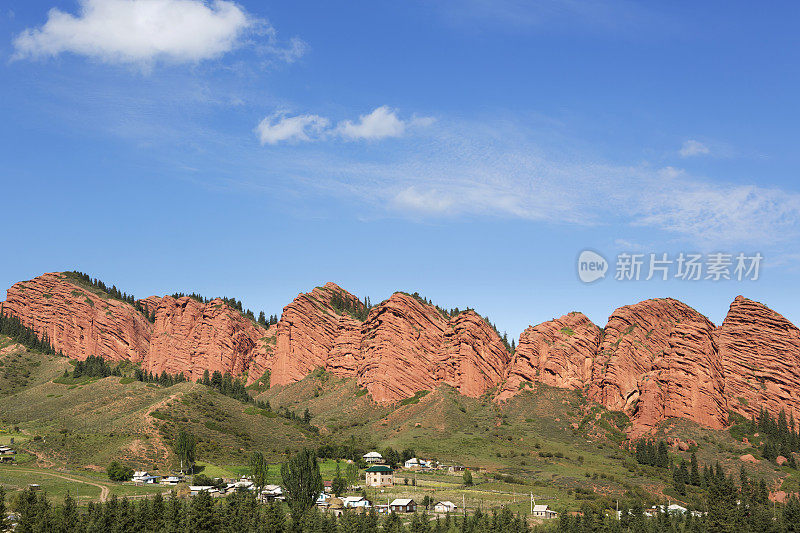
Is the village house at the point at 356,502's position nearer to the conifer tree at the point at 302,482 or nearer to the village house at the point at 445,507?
the conifer tree at the point at 302,482

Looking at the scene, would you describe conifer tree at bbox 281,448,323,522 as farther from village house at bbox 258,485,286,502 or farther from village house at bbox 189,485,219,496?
village house at bbox 189,485,219,496

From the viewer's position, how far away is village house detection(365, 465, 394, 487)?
522 ft

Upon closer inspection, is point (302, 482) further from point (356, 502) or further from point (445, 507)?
point (445, 507)

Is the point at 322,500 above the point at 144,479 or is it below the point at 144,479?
below

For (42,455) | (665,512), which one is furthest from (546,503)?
(42,455)

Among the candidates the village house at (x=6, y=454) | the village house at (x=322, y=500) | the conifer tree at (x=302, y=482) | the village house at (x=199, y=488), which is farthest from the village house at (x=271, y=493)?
the village house at (x=6, y=454)

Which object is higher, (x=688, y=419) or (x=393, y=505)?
(x=688, y=419)

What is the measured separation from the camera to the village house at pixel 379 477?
159 meters

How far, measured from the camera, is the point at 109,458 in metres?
160

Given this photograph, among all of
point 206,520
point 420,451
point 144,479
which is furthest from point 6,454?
point 420,451

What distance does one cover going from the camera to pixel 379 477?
525 ft

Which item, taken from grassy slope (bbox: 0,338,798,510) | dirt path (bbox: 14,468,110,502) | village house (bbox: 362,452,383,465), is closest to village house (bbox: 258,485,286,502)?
grassy slope (bbox: 0,338,798,510)

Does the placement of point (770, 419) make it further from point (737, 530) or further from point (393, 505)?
point (393, 505)

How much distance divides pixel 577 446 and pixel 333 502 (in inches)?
2991
